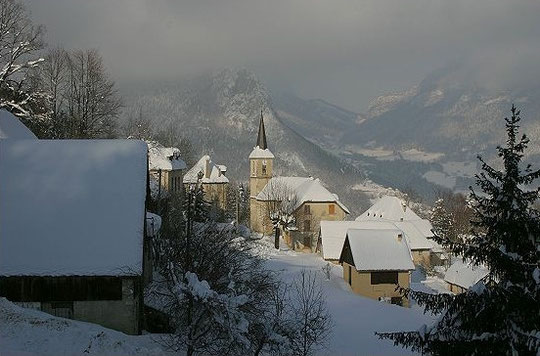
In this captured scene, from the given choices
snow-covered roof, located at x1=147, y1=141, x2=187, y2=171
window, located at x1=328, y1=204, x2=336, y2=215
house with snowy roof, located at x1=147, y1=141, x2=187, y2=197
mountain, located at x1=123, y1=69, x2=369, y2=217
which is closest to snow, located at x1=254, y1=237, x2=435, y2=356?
house with snowy roof, located at x1=147, y1=141, x2=187, y2=197

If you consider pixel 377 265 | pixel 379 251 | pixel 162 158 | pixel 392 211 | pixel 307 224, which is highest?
pixel 162 158

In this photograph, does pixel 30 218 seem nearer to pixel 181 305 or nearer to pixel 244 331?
pixel 181 305

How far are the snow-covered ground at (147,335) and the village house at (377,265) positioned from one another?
1522 mm

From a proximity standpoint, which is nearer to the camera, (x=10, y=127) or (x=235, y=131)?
(x=10, y=127)

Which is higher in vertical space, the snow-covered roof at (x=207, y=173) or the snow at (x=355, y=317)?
the snow-covered roof at (x=207, y=173)

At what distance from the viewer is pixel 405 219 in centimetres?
8675

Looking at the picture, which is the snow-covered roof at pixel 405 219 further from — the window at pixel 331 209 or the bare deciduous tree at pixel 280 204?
the bare deciduous tree at pixel 280 204

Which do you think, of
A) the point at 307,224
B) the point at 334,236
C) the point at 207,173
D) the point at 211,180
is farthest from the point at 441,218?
the point at 207,173

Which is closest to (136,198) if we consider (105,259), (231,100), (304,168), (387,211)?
(105,259)

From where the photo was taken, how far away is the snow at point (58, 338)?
16.1m

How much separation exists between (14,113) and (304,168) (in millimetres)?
144967

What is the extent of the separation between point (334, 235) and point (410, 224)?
21.5m

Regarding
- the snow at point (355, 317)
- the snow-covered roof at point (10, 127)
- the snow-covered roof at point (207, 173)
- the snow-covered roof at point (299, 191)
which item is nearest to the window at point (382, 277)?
the snow at point (355, 317)

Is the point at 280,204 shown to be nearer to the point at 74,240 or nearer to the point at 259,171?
the point at 259,171
